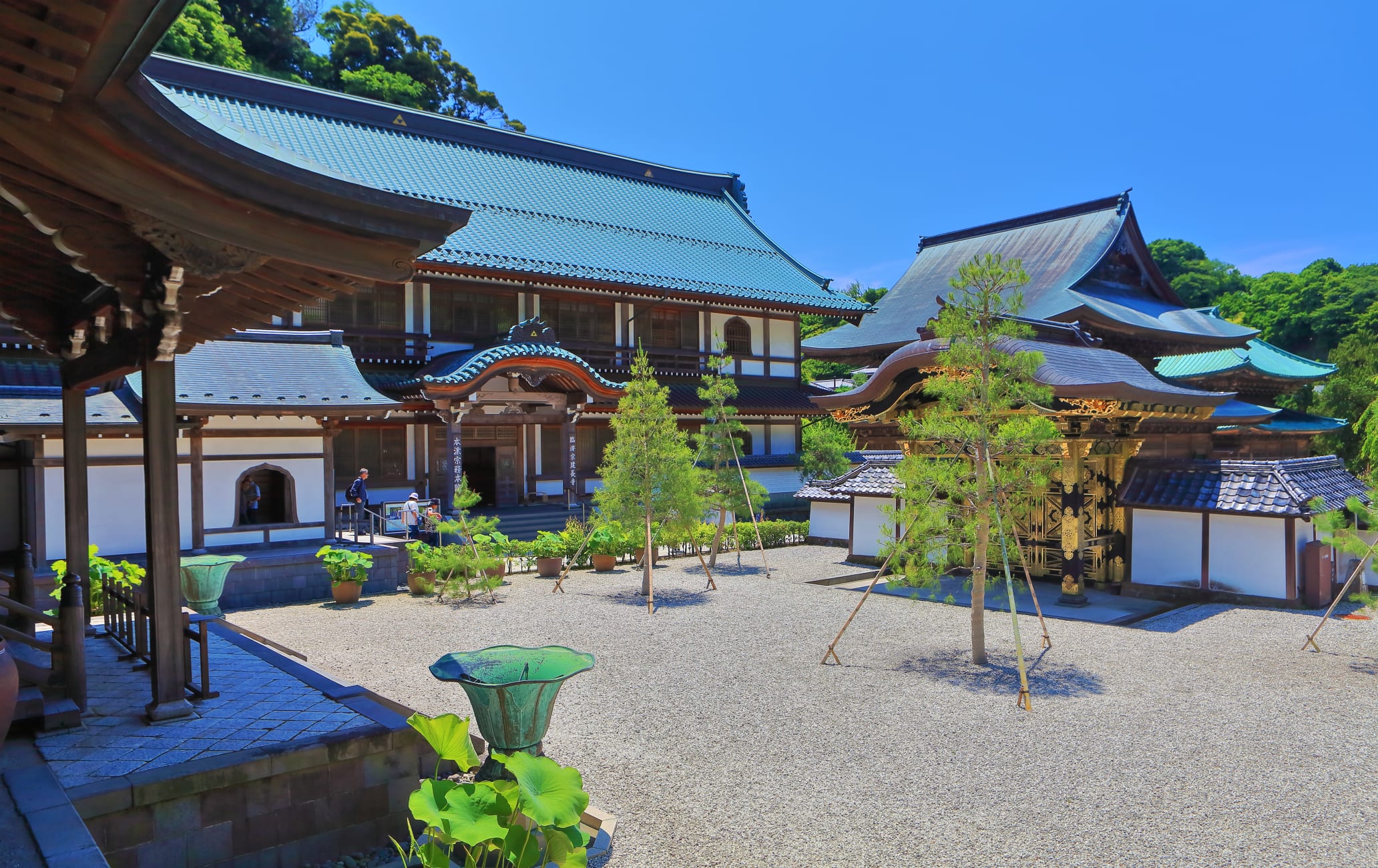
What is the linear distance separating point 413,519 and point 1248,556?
14334mm

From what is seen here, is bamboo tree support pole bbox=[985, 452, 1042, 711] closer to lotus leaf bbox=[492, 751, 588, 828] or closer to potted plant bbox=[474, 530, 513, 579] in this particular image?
lotus leaf bbox=[492, 751, 588, 828]

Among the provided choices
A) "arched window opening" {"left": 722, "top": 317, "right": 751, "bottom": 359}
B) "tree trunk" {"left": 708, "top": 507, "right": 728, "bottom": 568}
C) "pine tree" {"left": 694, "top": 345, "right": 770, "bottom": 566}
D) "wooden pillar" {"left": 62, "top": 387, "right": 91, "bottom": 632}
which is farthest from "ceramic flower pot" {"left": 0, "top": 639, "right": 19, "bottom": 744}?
"arched window opening" {"left": 722, "top": 317, "right": 751, "bottom": 359}

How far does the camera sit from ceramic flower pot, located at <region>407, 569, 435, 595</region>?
1344 cm

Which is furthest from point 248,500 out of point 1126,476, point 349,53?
point 349,53

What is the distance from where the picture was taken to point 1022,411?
12.1 m

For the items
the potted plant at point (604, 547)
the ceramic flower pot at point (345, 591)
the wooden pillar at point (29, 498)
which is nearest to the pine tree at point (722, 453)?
the potted plant at point (604, 547)

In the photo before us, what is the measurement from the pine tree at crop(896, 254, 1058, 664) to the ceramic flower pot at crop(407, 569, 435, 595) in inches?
304

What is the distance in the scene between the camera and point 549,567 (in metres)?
15.3

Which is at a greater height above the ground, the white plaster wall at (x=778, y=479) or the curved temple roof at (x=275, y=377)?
the curved temple roof at (x=275, y=377)

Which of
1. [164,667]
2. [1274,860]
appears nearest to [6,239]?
[164,667]

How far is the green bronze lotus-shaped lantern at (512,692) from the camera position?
479cm

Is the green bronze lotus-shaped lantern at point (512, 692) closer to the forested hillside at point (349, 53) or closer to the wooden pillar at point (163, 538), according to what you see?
the wooden pillar at point (163, 538)

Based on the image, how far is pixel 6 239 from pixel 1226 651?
11.5m

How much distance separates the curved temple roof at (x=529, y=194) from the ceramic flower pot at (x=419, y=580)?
317 inches
